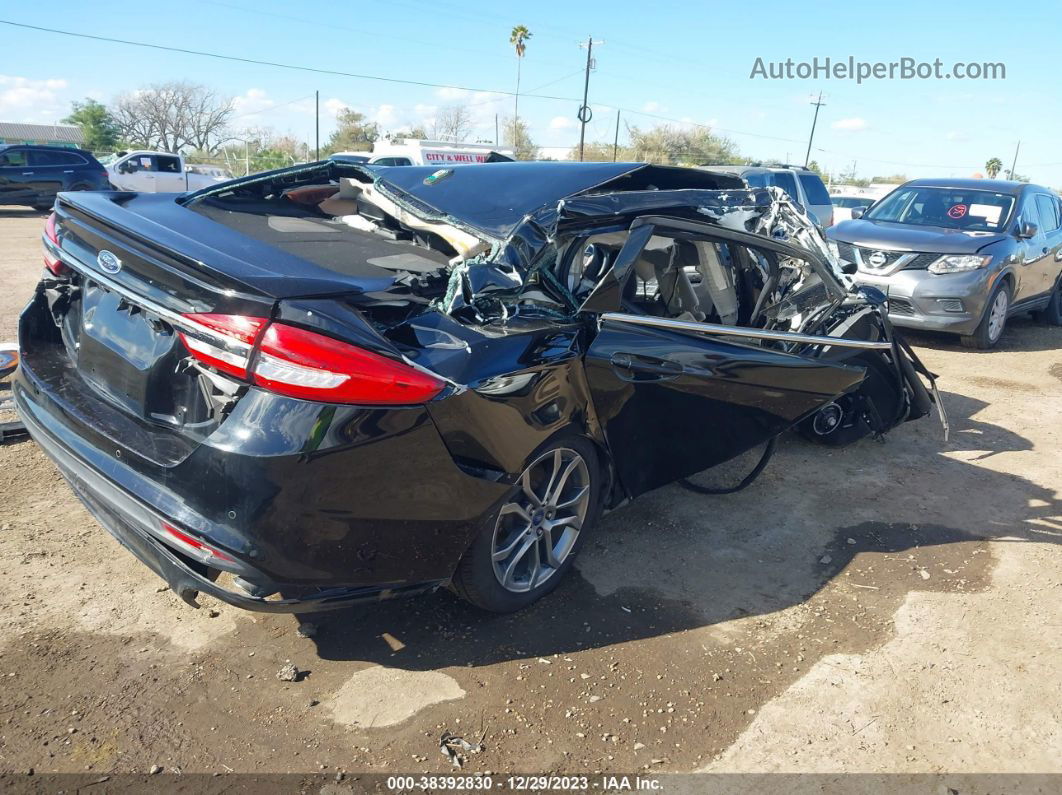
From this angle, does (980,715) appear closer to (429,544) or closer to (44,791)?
(429,544)

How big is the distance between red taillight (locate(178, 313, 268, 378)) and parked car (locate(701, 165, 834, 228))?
39.9 feet

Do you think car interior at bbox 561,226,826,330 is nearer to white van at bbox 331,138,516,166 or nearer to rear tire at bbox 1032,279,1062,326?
rear tire at bbox 1032,279,1062,326

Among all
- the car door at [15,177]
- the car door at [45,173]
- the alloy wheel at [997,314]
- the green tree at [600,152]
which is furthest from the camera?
the green tree at [600,152]

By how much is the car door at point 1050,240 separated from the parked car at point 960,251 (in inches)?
0.5

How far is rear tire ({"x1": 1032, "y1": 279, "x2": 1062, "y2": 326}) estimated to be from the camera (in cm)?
1016

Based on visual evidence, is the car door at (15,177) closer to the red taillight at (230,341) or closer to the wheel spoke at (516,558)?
the red taillight at (230,341)

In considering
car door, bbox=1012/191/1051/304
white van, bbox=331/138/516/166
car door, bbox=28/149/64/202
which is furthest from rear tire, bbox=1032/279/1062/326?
car door, bbox=28/149/64/202

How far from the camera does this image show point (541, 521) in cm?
316

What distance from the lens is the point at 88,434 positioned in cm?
272

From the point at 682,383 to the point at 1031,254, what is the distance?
7.49m

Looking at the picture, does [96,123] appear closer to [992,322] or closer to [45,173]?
[45,173]

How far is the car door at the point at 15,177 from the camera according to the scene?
19516 mm

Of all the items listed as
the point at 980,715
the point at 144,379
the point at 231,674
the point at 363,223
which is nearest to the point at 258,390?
the point at 144,379

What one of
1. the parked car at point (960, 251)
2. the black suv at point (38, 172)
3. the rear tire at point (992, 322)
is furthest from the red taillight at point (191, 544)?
the black suv at point (38, 172)
